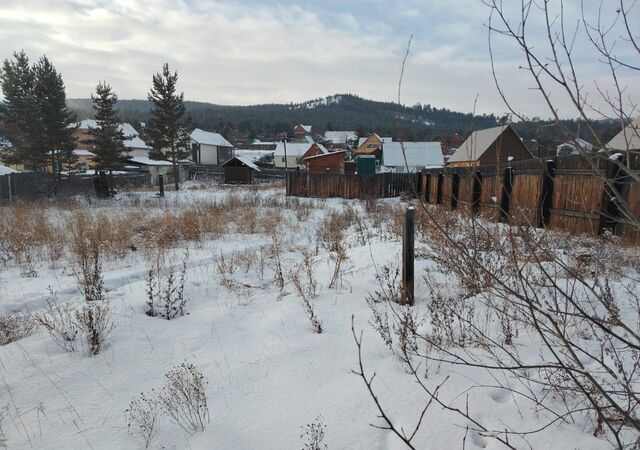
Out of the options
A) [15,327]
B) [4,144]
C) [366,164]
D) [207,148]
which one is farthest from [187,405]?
[207,148]

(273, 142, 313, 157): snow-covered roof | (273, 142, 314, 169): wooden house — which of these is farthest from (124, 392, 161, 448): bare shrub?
(273, 142, 313, 157): snow-covered roof

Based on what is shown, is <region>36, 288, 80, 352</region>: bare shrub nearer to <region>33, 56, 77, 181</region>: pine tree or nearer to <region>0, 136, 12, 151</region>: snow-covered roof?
<region>33, 56, 77, 181</region>: pine tree

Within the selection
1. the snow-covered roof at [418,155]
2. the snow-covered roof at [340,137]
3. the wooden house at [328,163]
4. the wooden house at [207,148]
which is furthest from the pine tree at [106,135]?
the snow-covered roof at [340,137]

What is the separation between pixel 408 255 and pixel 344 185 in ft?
59.5

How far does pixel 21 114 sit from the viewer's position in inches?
848

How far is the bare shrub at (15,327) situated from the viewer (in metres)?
3.36

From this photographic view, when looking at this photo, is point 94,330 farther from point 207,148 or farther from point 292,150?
point 207,148

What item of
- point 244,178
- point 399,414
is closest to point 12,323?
point 399,414

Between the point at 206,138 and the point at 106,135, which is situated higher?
the point at 206,138

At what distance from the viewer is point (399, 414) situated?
91.3 inches

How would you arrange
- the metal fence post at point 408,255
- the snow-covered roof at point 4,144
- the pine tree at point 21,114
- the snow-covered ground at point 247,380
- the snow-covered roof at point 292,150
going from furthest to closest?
the snow-covered roof at point 292,150, the snow-covered roof at point 4,144, the pine tree at point 21,114, the metal fence post at point 408,255, the snow-covered ground at point 247,380

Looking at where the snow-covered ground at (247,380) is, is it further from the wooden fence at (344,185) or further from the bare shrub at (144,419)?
the wooden fence at (344,185)

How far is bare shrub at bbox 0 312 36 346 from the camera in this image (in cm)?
336

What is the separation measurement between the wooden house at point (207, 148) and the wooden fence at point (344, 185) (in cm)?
4163
